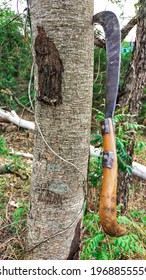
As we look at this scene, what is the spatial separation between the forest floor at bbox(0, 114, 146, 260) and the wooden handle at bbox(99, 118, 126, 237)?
1.97 feet

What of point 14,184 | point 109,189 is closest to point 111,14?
point 109,189

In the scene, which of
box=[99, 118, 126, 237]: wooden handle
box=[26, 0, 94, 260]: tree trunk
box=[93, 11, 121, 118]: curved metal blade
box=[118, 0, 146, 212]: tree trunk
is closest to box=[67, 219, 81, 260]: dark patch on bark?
box=[26, 0, 94, 260]: tree trunk

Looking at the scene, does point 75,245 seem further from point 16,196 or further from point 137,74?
point 137,74

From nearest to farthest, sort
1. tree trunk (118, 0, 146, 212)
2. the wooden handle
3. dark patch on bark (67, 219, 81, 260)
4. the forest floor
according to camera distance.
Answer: the wooden handle
dark patch on bark (67, 219, 81, 260)
the forest floor
tree trunk (118, 0, 146, 212)

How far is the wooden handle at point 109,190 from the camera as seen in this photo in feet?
2.61

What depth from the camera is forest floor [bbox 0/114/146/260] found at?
4.27 ft

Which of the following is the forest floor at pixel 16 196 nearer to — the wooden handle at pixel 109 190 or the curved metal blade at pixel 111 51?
the wooden handle at pixel 109 190

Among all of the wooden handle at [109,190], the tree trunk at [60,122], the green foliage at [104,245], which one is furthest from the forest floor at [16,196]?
the wooden handle at [109,190]

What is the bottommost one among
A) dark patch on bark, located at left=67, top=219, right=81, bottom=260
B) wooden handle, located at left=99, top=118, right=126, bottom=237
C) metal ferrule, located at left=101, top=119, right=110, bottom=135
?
dark patch on bark, located at left=67, top=219, right=81, bottom=260

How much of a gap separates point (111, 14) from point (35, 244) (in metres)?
0.99

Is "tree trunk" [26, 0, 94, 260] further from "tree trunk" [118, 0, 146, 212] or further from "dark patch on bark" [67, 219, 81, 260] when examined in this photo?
"tree trunk" [118, 0, 146, 212]

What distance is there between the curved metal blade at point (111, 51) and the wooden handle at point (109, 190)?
3.4 inches

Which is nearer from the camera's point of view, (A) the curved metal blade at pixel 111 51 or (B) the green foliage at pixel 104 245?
(A) the curved metal blade at pixel 111 51

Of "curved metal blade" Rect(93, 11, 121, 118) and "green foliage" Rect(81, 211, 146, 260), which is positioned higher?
"curved metal blade" Rect(93, 11, 121, 118)
